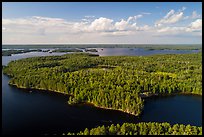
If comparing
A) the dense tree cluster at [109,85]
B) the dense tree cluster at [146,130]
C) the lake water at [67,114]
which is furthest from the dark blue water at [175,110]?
the dense tree cluster at [146,130]

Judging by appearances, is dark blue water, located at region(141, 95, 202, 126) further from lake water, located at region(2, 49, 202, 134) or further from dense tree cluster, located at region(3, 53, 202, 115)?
dense tree cluster, located at region(3, 53, 202, 115)

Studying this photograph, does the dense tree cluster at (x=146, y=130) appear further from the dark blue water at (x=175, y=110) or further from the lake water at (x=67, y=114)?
the dark blue water at (x=175, y=110)

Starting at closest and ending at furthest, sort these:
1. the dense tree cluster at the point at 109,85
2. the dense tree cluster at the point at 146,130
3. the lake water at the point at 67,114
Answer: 1. the dense tree cluster at the point at 146,130
2. the lake water at the point at 67,114
3. the dense tree cluster at the point at 109,85

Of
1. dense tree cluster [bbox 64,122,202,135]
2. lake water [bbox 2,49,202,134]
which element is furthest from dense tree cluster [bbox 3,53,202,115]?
dense tree cluster [bbox 64,122,202,135]

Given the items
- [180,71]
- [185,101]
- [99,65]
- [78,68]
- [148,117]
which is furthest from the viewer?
[99,65]

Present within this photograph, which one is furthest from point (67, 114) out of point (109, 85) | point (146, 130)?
point (146, 130)

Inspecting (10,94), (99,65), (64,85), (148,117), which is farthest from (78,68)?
(148,117)

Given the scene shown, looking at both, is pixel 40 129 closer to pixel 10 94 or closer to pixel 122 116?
pixel 122 116

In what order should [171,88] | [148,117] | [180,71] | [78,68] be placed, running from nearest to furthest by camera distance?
[148,117] < [171,88] < [180,71] < [78,68]

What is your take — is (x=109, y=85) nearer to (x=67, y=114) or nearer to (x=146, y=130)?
(x=67, y=114)
